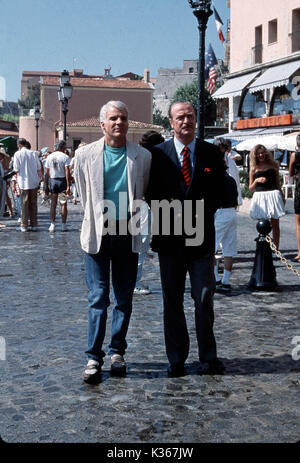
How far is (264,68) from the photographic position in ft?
113

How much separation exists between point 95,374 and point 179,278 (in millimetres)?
858

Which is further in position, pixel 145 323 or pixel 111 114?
pixel 145 323

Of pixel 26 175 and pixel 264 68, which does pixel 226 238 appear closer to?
→ pixel 26 175

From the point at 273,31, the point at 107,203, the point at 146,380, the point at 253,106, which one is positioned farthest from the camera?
the point at 253,106

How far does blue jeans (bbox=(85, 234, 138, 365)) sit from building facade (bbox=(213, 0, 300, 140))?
1032 inches

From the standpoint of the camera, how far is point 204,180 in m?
4.67

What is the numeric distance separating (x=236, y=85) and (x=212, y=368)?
108 ft

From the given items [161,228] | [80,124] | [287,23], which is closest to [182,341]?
[161,228]

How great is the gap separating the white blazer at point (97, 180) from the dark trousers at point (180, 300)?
331 millimetres

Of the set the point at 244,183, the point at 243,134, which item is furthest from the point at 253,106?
the point at 244,183

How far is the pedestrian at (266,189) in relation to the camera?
32.2 feet

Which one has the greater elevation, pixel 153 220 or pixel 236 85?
pixel 236 85

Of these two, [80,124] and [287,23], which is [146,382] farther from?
[80,124]
